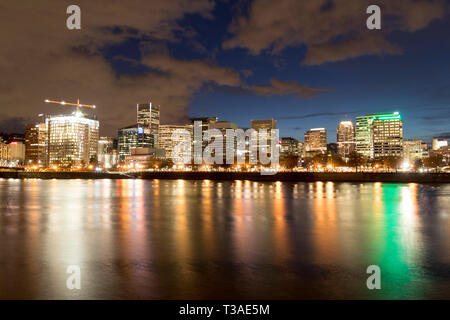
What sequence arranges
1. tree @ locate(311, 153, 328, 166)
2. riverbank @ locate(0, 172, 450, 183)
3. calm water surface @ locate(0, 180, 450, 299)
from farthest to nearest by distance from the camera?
tree @ locate(311, 153, 328, 166) → riverbank @ locate(0, 172, 450, 183) → calm water surface @ locate(0, 180, 450, 299)

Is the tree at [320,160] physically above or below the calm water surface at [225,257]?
above

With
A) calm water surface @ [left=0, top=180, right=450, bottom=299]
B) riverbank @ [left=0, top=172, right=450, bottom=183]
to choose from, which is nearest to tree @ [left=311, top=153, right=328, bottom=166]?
riverbank @ [left=0, top=172, right=450, bottom=183]

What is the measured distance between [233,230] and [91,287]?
8.89 metres

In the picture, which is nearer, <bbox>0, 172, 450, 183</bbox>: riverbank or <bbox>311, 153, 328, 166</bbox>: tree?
<bbox>0, 172, 450, 183</bbox>: riverbank

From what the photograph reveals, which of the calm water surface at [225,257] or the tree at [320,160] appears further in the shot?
the tree at [320,160]

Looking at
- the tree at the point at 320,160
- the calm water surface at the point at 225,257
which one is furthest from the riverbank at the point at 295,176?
the tree at the point at 320,160

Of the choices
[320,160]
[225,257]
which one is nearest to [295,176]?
[320,160]

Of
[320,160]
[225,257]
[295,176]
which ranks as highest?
[320,160]

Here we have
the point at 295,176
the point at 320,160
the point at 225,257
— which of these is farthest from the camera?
the point at 320,160

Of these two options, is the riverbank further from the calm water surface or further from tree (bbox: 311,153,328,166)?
tree (bbox: 311,153,328,166)

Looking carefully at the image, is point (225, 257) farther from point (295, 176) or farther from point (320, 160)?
point (320, 160)

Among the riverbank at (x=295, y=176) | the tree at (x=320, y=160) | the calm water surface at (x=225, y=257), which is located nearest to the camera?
the calm water surface at (x=225, y=257)

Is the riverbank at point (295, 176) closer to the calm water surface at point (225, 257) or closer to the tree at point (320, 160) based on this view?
the calm water surface at point (225, 257)
